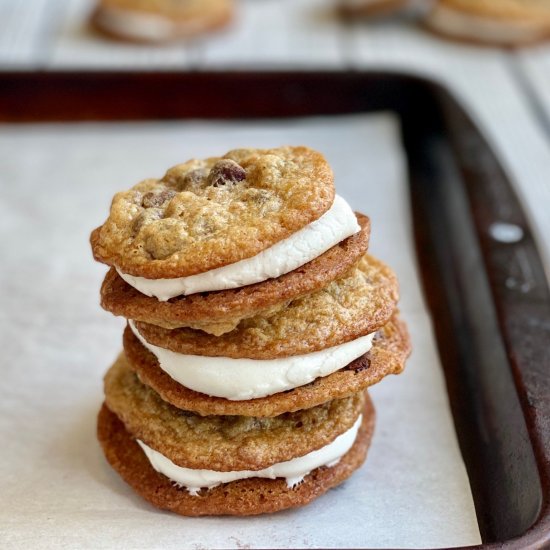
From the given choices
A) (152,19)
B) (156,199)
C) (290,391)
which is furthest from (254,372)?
(152,19)

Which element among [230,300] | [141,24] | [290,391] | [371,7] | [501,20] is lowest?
[141,24]

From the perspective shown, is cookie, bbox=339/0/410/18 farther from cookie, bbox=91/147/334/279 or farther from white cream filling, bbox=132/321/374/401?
white cream filling, bbox=132/321/374/401

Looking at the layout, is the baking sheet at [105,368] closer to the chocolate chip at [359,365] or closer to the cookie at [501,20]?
the chocolate chip at [359,365]

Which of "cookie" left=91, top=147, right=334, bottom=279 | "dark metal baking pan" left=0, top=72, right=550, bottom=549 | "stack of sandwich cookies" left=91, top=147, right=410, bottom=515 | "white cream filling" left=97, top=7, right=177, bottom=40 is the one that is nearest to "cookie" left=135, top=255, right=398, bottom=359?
"stack of sandwich cookies" left=91, top=147, right=410, bottom=515

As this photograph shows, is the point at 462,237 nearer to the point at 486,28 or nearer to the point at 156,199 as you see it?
the point at 156,199

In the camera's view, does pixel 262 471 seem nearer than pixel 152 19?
Yes

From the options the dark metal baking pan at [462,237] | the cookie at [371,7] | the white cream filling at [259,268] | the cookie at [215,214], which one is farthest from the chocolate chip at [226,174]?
the cookie at [371,7]

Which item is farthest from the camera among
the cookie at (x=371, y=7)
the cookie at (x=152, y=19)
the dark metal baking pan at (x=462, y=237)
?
the cookie at (x=371, y=7)

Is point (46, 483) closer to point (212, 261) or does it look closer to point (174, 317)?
point (174, 317)
